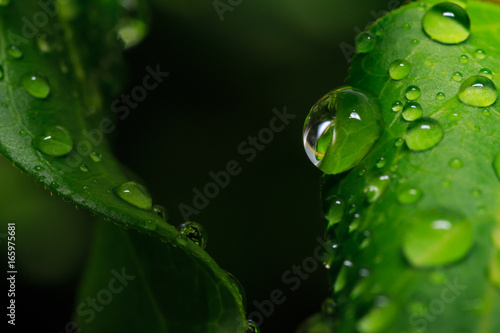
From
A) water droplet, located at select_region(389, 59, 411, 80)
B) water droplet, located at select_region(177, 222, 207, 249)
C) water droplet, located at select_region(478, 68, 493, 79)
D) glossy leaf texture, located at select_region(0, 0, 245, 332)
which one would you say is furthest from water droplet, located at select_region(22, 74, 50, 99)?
water droplet, located at select_region(478, 68, 493, 79)

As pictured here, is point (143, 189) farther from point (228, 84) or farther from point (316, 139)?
point (228, 84)

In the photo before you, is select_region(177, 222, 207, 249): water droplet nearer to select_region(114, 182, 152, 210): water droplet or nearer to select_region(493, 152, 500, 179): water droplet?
select_region(114, 182, 152, 210): water droplet

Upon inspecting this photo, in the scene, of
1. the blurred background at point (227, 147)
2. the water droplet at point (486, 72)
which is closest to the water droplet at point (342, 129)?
the water droplet at point (486, 72)

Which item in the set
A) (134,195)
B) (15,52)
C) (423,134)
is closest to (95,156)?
(134,195)

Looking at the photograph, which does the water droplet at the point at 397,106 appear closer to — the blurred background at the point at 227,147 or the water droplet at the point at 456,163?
the water droplet at the point at 456,163

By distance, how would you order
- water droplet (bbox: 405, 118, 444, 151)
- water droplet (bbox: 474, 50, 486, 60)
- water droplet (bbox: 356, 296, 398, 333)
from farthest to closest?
water droplet (bbox: 474, 50, 486, 60), water droplet (bbox: 405, 118, 444, 151), water droplet (bbox: 356, 296, 398, 333)

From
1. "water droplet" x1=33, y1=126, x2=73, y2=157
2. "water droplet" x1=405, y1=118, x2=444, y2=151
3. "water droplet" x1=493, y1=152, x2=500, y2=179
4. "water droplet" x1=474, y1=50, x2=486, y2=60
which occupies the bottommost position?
"water droplet" x1=33, y1=126, x2=73, y2=157
